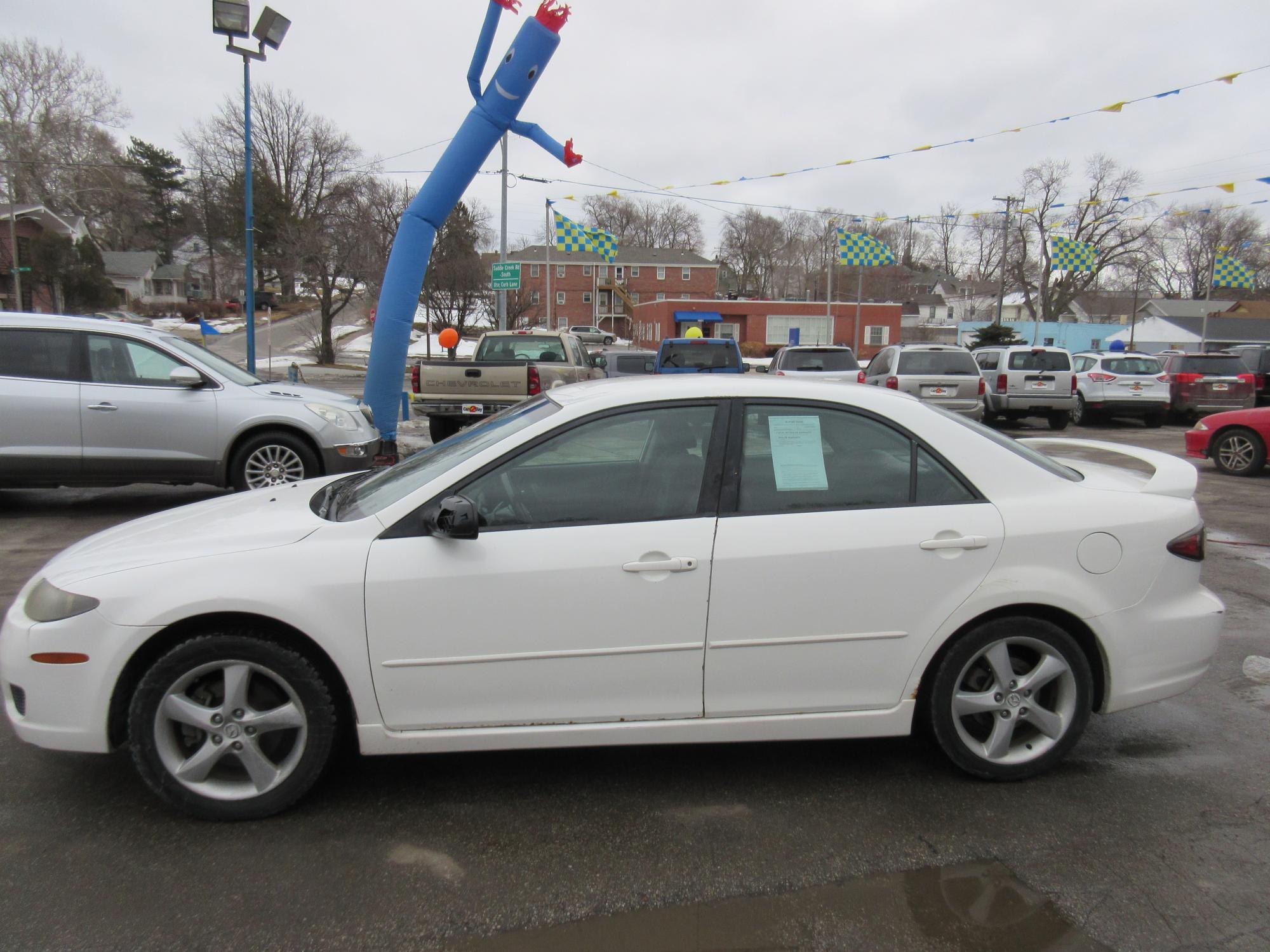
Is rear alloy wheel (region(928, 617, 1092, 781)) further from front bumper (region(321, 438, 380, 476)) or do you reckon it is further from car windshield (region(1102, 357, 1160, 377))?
car windshield (region(1102, 357, 1160, 377))

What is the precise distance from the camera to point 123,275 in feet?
215

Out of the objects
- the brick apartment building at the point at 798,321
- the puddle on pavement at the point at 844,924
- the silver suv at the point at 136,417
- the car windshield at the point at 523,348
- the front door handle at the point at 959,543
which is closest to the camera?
the puddle on pavement at the point at 844,924

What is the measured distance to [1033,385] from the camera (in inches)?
714

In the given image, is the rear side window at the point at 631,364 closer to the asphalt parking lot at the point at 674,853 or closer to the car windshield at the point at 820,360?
the car windshield at the point at 820,360

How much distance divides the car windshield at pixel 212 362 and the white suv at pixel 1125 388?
55.2 ft

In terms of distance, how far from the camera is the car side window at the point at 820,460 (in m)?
3.26

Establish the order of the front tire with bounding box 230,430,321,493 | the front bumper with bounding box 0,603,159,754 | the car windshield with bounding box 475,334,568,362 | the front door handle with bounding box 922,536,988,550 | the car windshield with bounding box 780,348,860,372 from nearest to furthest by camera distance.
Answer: the front bumper with bounding box 0,603,159,754, the front door handle with bounding box 922,536,988,550, the front tire with bounding box 230,430,321,493, the car windshield with bounding box 475,334,568,362, the car windshield with bounding box 780,348,860,372

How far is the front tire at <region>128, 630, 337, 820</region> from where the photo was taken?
9.75ft

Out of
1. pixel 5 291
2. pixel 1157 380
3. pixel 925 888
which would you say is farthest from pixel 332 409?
pixel 5 291

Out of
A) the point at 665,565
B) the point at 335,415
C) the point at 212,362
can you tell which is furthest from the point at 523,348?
the point at 665,565

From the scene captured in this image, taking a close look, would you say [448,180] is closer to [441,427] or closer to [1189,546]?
[441,427]

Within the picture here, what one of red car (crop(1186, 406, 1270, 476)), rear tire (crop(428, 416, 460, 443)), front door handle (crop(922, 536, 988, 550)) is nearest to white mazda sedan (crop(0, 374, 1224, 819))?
front door handle (crop(922, 536, 988, 550))

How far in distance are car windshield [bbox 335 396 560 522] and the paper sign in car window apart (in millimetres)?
878

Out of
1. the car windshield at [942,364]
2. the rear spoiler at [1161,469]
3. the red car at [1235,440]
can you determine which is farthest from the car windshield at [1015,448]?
the car windshield at [942,364]
